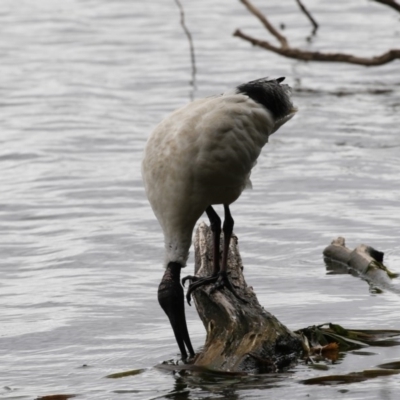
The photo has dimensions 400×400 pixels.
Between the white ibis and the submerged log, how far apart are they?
0.72ft

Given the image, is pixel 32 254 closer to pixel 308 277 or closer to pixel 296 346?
pixel 308 277

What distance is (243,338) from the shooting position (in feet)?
24.3

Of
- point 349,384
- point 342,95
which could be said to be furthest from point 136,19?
point 349,384

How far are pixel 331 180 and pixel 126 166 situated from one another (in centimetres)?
265

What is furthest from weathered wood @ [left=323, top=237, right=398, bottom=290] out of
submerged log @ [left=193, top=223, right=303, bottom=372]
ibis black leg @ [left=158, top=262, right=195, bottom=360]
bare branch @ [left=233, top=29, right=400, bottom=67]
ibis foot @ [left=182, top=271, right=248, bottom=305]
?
bare branch @ [left=233, top=29, right=400, bottom=67]

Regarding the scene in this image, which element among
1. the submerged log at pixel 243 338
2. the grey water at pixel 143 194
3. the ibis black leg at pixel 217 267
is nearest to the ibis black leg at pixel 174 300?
the submerged log at pixel 243 338

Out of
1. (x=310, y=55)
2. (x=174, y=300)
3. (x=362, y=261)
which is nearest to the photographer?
(x=174, y=300)

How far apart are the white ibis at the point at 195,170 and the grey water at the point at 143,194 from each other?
609 millimetres

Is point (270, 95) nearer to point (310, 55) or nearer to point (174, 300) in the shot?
point (174, 300)

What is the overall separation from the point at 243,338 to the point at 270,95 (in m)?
2.33

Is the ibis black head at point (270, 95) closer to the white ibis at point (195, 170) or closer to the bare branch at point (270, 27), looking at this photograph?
the white ibis at point (195, 170)

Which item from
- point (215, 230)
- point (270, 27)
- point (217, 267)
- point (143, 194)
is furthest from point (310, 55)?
point (217, 267)

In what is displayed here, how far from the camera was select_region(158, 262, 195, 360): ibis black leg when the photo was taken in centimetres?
762

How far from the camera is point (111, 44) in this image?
73.5 ft
